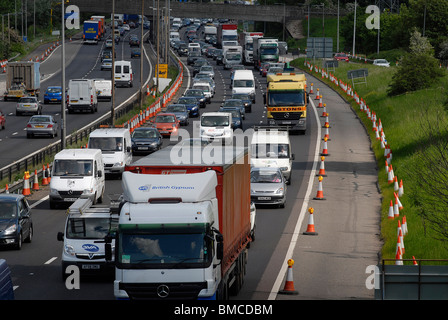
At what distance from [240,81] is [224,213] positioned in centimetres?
5782

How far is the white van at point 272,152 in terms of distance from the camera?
41406 millimetres

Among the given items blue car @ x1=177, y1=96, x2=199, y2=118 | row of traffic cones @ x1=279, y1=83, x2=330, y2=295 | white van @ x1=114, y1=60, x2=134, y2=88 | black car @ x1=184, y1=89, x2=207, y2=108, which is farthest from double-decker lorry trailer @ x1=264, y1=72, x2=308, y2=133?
white van @ x1=114, y1=60, x2=134, y2=88

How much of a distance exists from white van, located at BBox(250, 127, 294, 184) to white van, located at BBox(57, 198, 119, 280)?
16.2 m

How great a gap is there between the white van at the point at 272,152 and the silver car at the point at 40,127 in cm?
1862

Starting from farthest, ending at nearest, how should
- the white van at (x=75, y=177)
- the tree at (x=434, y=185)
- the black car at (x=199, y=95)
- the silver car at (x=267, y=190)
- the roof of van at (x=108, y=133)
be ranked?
the black car at (x=199, y=95)
the roof of van at (x=108, y=133)
the white van at (x=75, y=177)
the silver car at (x=267, y=190)
the tree at (x=434, y=185)

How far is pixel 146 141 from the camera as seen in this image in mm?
51250

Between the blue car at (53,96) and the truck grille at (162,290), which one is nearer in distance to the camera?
the truck grille at (162,290)

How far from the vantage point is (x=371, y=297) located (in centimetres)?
2300

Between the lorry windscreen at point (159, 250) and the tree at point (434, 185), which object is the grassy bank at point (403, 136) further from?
the lorry windscreen at point (159, 250)

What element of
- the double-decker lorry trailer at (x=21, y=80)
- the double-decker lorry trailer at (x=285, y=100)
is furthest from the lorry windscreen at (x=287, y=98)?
the double-decker lorry trailer at (x=21, y=80)

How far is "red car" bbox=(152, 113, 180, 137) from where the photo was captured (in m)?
58.3

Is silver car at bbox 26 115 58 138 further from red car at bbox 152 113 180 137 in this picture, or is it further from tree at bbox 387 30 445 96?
tree at bbox 387 30 445 96
